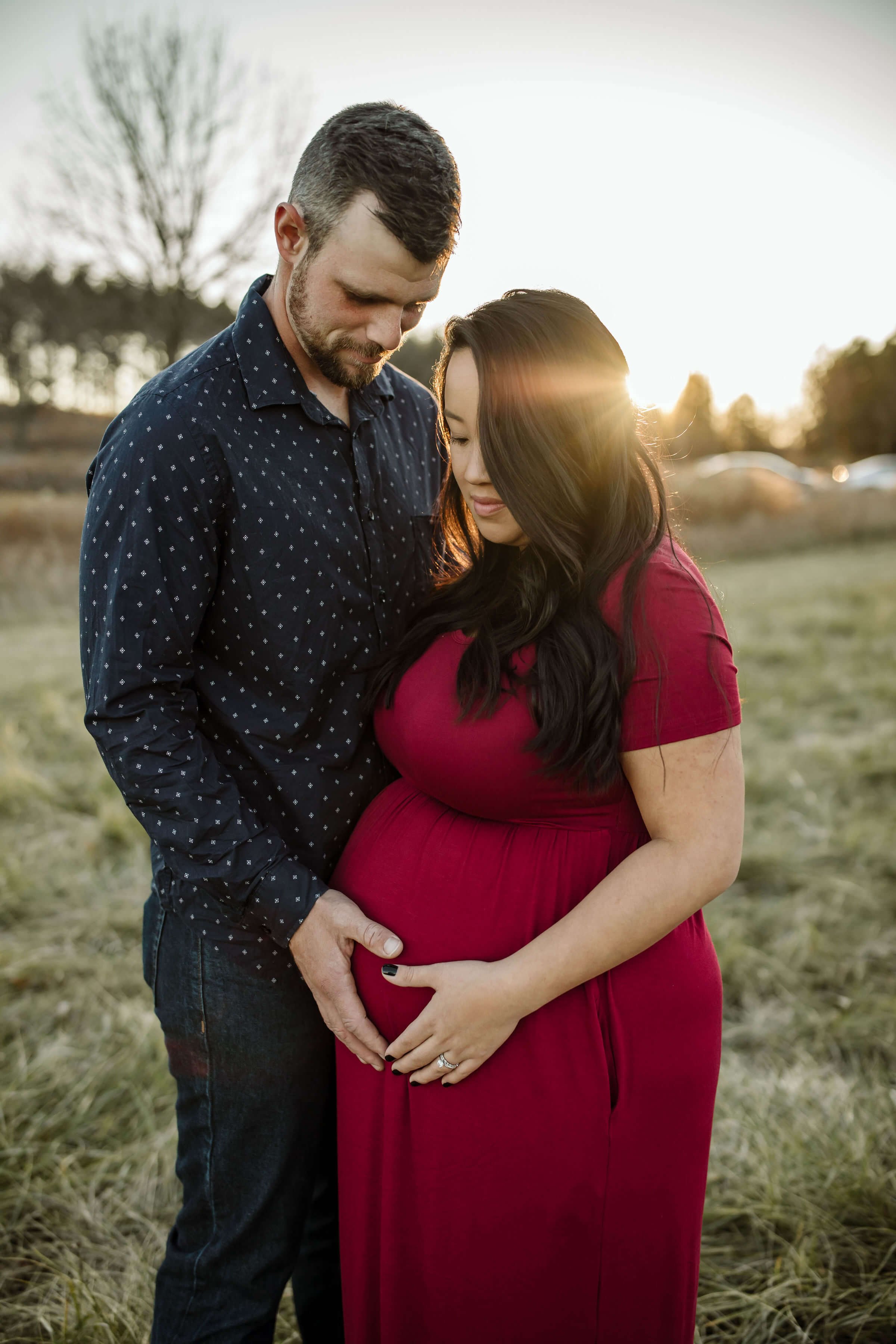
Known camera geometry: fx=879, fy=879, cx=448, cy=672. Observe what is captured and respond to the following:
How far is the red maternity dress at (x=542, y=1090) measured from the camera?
4.86ft

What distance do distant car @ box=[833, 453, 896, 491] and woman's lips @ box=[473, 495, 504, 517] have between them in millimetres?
18022

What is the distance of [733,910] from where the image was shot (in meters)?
3.96

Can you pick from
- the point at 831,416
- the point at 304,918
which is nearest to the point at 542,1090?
the point at 304,918

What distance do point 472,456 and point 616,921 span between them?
0.87m

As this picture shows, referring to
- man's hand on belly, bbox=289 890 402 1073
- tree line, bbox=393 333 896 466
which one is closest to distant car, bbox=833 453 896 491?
tree line, bbox=393 333 896 466

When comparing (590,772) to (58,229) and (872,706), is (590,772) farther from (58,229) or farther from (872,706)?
(58,229)

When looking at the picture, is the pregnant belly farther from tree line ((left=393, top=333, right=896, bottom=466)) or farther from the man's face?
tree line ((left=393, top=333, right=896, bottom=466))

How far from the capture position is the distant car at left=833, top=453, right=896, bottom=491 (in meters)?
A: 18.3

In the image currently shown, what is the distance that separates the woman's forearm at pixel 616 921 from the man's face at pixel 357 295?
1.05m

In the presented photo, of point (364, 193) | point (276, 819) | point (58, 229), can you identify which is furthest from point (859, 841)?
point (58, 229)

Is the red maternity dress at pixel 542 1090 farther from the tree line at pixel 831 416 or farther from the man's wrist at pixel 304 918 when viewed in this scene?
the tree line at pixel 831 416

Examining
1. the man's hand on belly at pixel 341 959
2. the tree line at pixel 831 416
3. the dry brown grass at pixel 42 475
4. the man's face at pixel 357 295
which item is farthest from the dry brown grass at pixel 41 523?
the tree line at pixel 831 416

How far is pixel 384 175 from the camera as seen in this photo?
1.53 metres

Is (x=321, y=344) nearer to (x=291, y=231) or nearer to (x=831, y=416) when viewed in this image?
(x=291, y=231)
